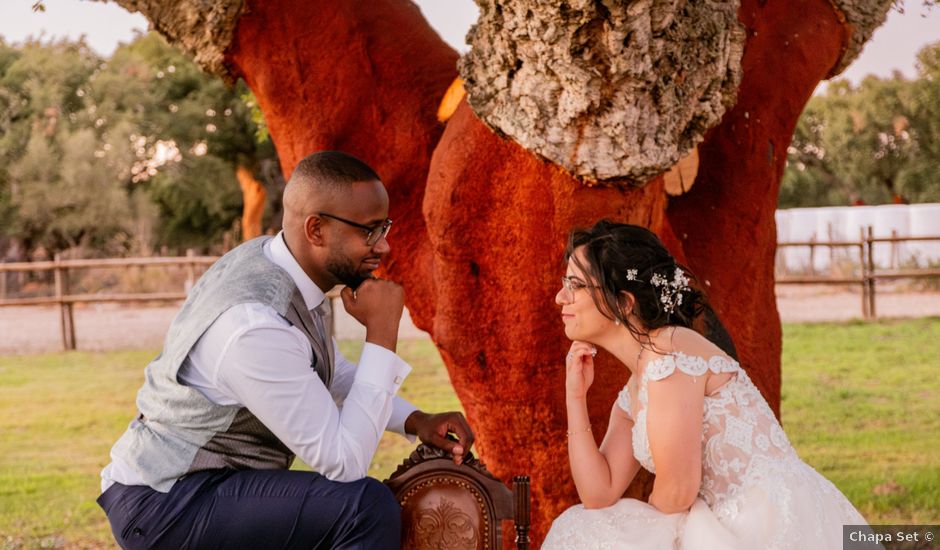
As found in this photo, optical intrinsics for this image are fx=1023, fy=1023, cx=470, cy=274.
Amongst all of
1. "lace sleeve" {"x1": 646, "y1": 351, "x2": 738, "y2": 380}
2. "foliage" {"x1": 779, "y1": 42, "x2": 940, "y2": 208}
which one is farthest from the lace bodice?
"foliage" {"x1": 779, "y1": 42, "x2": 940, "y2": 208}

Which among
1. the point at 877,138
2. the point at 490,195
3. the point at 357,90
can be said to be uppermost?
the point at 877,138

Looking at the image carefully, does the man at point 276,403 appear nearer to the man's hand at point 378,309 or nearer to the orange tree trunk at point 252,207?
the man's hand at point 378,309

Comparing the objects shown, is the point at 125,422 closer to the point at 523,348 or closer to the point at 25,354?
the point at 25,354

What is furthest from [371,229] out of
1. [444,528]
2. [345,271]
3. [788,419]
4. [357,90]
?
[788,419]

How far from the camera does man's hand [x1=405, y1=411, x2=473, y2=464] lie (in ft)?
10.2

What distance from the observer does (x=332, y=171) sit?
2.98 m

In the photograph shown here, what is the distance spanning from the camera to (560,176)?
3.89m

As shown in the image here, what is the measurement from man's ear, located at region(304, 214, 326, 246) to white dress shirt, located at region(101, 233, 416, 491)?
0.28m

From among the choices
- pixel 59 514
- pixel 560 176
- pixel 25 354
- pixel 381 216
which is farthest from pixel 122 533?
pixel 25 354

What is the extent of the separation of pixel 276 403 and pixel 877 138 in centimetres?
3251

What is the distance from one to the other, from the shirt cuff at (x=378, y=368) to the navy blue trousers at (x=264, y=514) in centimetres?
27

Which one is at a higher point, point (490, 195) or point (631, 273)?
point (490, 195)

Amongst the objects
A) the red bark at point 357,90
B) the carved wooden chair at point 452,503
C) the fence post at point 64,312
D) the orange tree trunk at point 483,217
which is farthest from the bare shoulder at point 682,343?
the fence post at point 64,312

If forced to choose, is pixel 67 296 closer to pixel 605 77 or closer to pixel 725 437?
pixel 605 77
